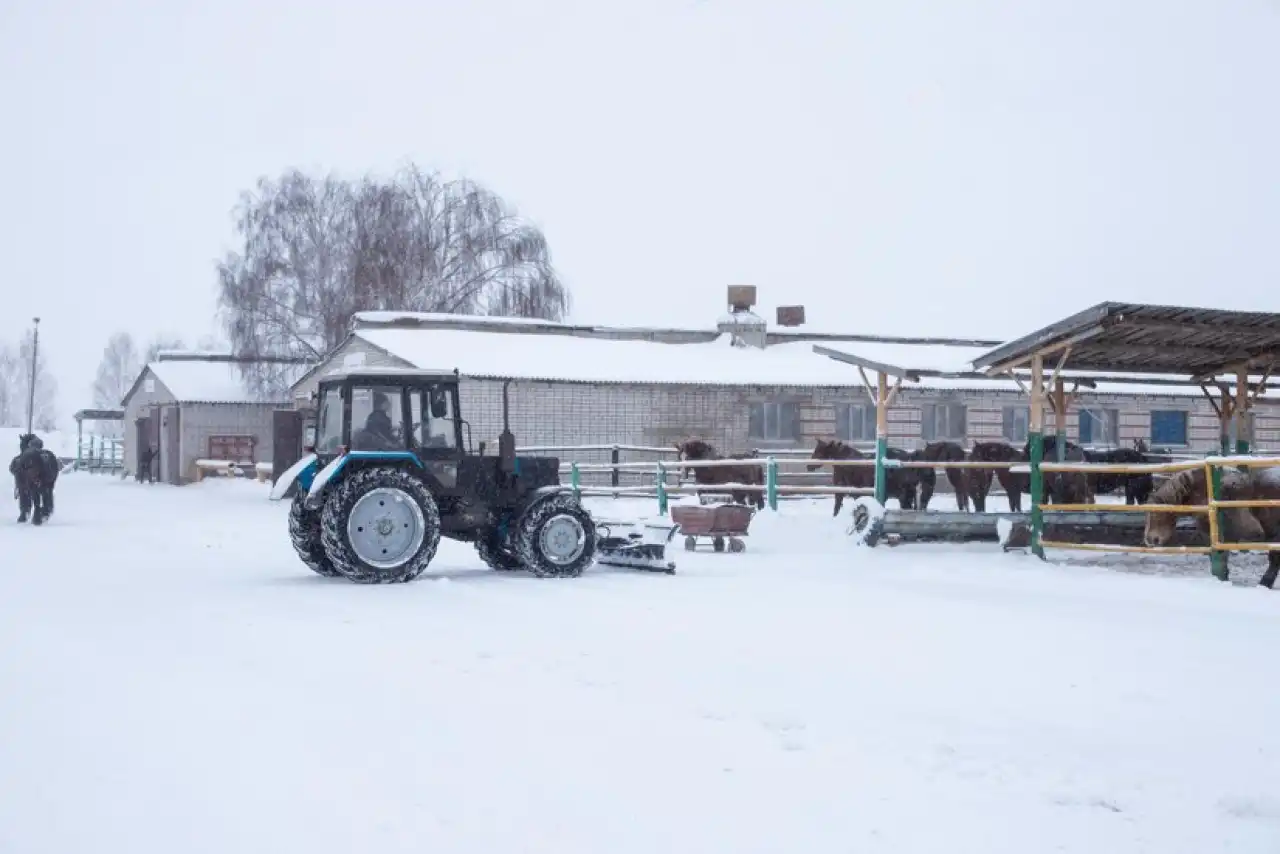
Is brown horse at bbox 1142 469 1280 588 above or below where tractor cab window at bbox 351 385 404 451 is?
below

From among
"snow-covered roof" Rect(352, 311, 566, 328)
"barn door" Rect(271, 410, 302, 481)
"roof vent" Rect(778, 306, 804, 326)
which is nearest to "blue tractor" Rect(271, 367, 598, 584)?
"barn door" Rect(271, 410, 302, 481)

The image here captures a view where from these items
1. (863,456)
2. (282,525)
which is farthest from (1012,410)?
(282,525)

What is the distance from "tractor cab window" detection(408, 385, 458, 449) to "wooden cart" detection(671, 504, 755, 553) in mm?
4093

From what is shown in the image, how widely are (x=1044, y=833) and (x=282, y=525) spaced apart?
20135mm

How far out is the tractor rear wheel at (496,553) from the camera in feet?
48.4

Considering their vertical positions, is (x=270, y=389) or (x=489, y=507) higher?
(x=270, y=389)

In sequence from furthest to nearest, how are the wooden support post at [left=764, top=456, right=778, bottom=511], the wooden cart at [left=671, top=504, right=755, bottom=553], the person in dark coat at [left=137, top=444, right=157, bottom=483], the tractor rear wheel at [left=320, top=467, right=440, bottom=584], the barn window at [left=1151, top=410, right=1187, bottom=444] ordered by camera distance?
1. the person in dark coat at [left=137, top=444, right=157, bottom=483]
2. the barn window at [left=1151, top=410, right=1187, bottom=444]
3. the wooden support post at [left=764, top=456, right=778, bottom=511]
4. the wooden cart at [left=671, top=504, right=755, bottom=553]
5. the tractor rear wheel at [left=320, top=467, right=440, bottom=584]

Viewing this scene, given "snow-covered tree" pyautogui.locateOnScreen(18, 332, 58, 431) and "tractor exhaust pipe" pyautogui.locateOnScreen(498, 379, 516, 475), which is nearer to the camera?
"tractor exhaust pipe" pyautogui.locateOnScreen(498, 379, 516, 475)

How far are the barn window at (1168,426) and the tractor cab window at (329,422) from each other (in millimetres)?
27998

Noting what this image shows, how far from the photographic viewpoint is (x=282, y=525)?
2370cm

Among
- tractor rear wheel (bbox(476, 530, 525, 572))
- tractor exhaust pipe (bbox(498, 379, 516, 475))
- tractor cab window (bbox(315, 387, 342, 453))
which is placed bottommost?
A: tractor rear wheel (bbox(476, 530, 525, 572))

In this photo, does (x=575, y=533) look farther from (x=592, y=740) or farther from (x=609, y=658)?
(x=592, y=740)

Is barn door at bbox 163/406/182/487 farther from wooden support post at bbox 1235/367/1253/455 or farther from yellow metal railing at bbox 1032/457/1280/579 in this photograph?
yellow metal railing at bbox 1032/457/1280/579

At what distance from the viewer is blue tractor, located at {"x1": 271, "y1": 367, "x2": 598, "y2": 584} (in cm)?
1362
